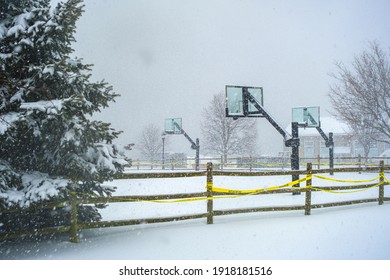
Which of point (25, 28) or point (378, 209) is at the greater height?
point (25, 28)

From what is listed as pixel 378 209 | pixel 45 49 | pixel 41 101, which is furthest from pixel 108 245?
pixel 378 209

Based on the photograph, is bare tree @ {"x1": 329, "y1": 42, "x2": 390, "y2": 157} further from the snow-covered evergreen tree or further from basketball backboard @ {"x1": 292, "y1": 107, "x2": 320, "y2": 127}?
the snow-covered evergreen tree

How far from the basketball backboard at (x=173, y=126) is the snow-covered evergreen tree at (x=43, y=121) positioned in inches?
1097

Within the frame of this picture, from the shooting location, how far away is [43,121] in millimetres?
5195

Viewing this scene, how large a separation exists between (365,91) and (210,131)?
89.6 ft

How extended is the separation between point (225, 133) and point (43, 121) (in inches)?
1494

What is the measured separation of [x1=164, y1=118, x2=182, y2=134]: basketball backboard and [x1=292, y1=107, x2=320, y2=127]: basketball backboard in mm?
13546

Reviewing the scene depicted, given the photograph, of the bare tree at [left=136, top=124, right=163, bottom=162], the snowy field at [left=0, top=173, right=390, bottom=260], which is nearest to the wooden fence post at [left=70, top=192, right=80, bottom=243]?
the snowy field at [left=0, top=173, right=390, bottom=260]

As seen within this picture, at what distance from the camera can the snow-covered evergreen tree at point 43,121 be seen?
5.26m

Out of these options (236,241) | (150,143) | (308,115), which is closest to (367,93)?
(308,115)

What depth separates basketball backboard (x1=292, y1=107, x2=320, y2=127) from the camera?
2341cm

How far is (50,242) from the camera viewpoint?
6133 mm
